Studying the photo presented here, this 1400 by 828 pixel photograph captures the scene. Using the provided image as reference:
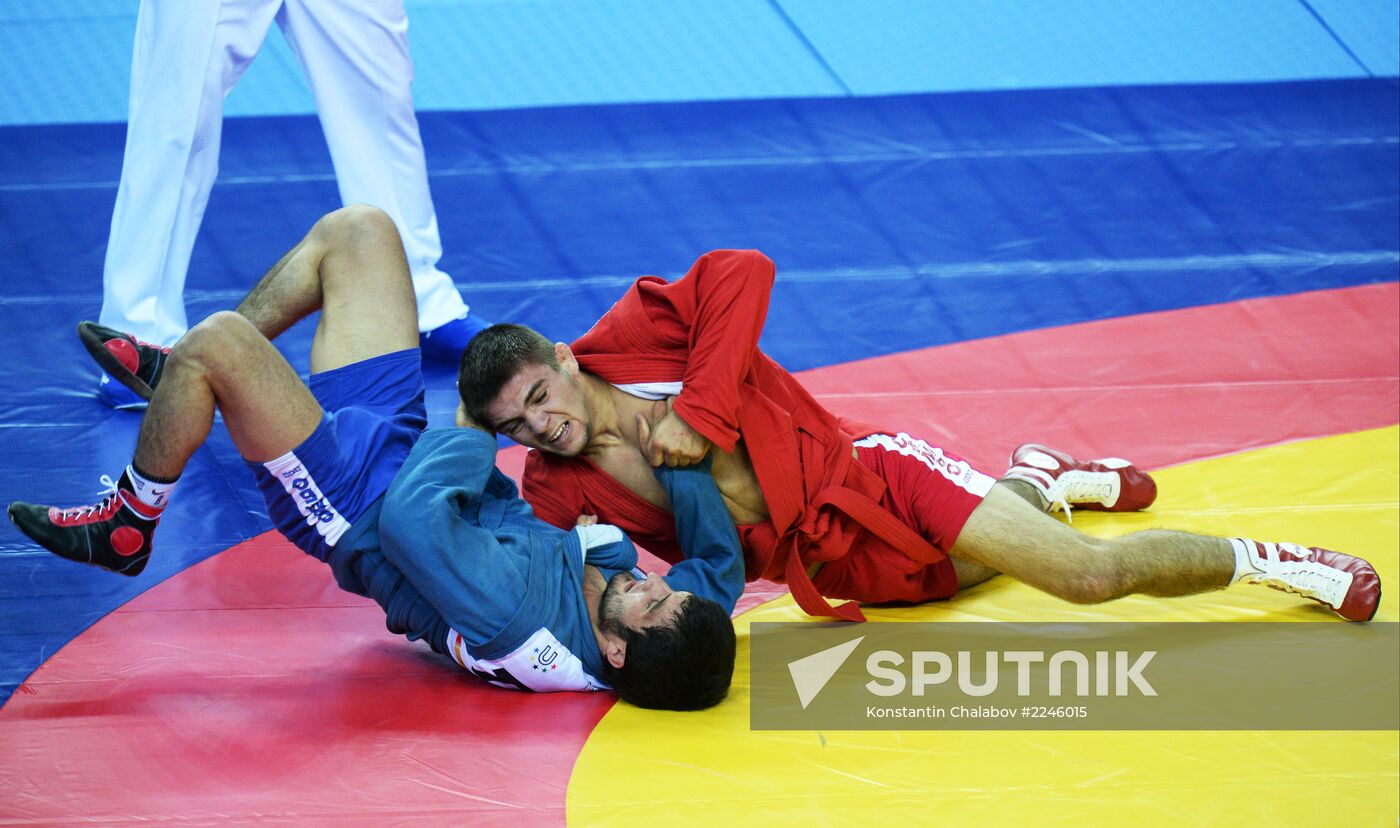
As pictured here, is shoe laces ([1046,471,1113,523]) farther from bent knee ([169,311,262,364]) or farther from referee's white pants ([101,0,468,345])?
referee's white pants ([101,0,468,345])

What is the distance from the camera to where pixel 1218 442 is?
3715 millimetres

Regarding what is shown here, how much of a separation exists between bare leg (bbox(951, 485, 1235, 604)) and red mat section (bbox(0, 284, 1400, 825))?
1.90 feet

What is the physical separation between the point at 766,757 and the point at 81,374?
9.01 ft

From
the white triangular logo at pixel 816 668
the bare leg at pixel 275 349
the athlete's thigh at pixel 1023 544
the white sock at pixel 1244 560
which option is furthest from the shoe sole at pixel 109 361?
the white sock at pixel 1244 560

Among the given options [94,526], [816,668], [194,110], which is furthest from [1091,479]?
[194,110]

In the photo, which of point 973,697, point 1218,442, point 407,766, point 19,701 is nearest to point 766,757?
point 973,697

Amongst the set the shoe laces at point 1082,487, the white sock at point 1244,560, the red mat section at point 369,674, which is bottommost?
the red mat section at point 369,674

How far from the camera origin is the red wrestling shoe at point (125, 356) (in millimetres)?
3092

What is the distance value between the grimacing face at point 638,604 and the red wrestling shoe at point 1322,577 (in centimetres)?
120

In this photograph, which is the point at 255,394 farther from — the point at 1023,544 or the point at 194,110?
the point at 194,110

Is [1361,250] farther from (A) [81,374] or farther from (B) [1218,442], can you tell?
(A) [81,374]

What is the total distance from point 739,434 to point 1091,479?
0.99 meters

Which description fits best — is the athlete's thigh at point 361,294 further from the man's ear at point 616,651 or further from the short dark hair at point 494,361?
the man's ear at point 616,651

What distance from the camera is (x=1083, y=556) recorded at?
9.02 feet
